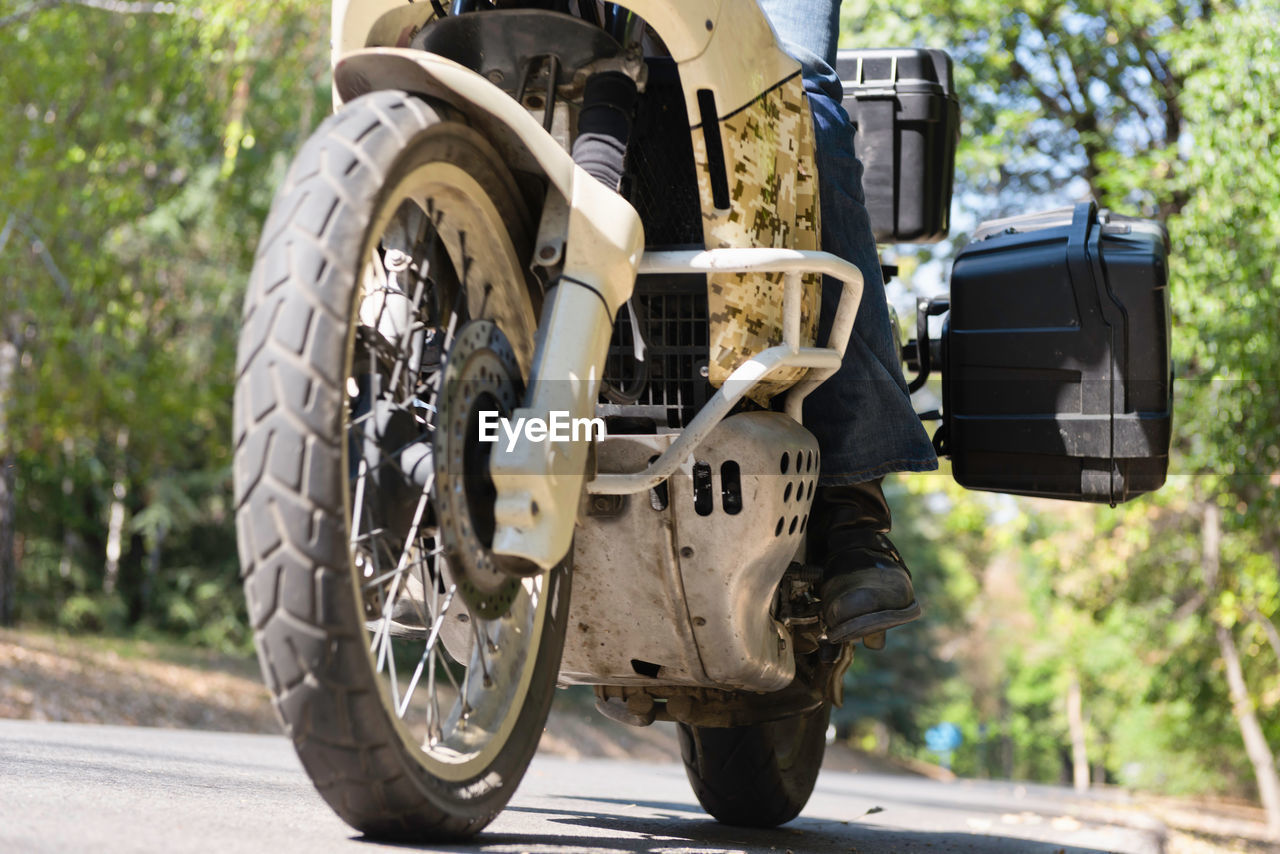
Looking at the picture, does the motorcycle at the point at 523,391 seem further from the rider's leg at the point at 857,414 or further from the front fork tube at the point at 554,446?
the rider's leg at the point at 857,414

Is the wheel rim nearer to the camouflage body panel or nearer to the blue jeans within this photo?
the camouflage body panel

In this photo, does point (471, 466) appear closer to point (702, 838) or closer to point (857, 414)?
point (857, 414)

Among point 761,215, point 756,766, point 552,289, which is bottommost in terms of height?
point 756,766

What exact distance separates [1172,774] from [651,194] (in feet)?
130

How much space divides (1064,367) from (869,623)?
3.12ft

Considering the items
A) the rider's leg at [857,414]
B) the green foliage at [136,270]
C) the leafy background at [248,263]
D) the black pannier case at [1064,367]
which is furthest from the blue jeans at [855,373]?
the green foliage at [136,270]

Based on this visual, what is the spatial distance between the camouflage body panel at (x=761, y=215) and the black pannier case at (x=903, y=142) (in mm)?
1444

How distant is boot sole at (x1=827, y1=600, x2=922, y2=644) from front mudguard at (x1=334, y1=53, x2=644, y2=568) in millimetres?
896

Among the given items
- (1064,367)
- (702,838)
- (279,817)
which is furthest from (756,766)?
(279,817)

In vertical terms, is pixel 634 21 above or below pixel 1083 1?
below

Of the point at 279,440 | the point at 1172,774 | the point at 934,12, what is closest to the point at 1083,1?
the point at 934,12

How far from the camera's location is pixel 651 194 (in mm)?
2865

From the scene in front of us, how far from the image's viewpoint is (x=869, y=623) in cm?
292

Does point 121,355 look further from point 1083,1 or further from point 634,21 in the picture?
point 634,21
